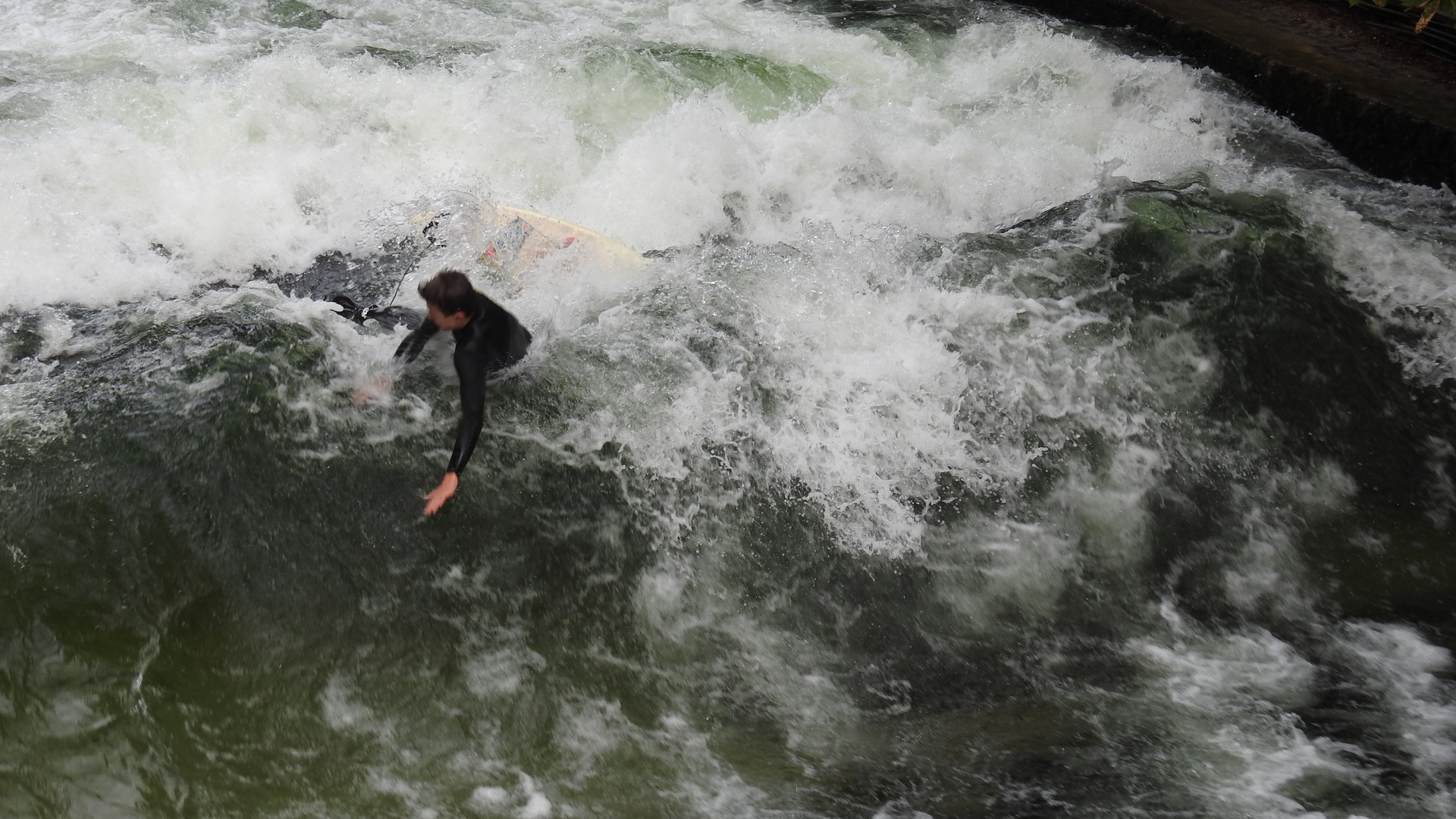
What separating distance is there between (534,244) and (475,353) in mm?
1567

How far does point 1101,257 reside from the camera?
5227 mm

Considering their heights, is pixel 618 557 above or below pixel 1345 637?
below

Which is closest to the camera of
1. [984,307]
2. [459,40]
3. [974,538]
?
[974,538]

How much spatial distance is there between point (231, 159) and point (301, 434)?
281cm

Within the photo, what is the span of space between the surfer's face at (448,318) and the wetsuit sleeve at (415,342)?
0.27m

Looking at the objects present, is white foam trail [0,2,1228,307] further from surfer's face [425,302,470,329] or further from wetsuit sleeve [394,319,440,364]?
surfer's face [425,302,470,329]

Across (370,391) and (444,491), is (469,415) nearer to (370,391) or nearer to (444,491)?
(444,491)

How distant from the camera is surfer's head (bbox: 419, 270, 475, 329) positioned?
3312mm

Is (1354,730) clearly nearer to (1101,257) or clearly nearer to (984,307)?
(984,307)

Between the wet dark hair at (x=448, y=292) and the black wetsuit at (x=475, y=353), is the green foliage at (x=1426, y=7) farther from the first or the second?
the wet dark hair at (x=448, y=292)

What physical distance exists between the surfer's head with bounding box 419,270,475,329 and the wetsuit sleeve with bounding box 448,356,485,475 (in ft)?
0.66

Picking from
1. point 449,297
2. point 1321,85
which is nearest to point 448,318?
point 449,297

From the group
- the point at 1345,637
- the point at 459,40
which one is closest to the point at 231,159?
the point at 459,40

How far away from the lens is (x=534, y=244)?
4.95 m
